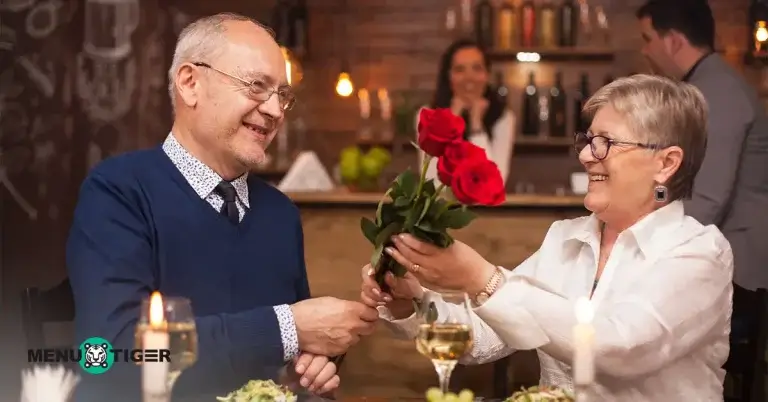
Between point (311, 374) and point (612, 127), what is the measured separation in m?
0.63

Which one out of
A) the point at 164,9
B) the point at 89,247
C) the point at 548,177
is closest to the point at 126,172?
the point at 89,247

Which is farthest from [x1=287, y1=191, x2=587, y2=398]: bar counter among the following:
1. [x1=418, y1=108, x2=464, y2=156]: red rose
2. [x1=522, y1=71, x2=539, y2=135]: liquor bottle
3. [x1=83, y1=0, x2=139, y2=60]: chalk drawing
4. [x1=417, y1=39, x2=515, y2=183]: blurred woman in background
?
[x1=418, y1=108, x2=464, y2=156]: red rose

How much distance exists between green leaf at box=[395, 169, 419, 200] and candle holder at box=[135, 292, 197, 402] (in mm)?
306

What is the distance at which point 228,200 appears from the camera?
1.59 meters

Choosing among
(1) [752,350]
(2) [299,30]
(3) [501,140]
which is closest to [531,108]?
(3) [501,140]

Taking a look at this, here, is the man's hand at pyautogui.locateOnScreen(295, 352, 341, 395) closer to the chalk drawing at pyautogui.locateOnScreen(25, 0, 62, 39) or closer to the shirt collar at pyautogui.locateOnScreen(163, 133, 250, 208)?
the shirt collar at pyautogui.locateOnScreen(163, 133, 250, 208)

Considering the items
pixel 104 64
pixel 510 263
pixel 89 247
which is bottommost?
pixel 510 263

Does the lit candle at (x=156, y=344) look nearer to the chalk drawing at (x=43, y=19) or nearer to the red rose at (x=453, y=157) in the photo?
the red rose at (x=453, y=157)

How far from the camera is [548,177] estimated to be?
4637 mm

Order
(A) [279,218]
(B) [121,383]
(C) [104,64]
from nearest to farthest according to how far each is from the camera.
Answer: (B) [121,383] → (A) [279,218] → (C) [104,64]

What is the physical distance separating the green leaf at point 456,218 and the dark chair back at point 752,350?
77cm

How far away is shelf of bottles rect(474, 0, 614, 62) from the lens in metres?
4.43

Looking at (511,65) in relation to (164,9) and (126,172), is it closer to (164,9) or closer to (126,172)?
(164,9)

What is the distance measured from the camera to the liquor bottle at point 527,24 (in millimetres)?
4410
